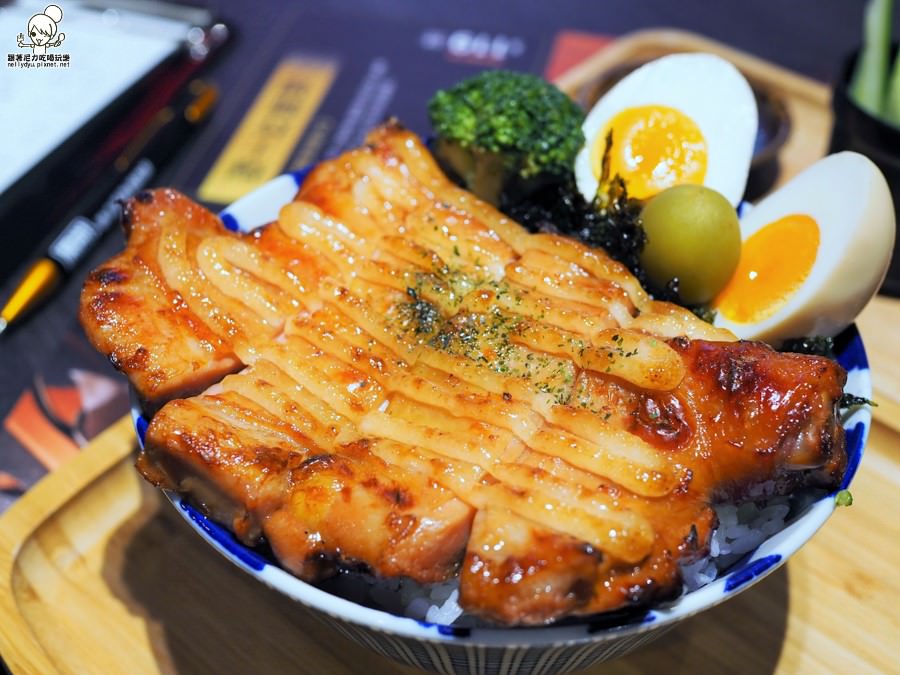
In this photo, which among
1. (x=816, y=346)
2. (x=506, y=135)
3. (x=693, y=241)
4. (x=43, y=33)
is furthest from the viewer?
(x=43, y=33)

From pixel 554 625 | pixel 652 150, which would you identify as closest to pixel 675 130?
pixel 652 150

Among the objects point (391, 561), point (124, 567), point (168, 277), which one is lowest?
point (124, 567)

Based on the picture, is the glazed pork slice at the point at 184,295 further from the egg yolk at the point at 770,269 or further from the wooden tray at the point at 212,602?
the egg yolk at the point at 770,269

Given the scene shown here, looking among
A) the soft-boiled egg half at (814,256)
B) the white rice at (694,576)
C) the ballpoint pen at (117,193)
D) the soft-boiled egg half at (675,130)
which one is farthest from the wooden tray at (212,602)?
the ballpoint pen at (117,193)

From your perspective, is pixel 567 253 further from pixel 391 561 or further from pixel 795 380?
pixel 391 561

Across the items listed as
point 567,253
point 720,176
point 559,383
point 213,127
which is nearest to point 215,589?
point 559,383

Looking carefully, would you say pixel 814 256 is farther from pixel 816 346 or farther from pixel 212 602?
pixel 212 602

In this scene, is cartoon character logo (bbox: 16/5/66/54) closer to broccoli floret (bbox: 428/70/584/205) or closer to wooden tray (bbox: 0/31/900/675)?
broccoli floret (bbox: 428/70/584/205)
